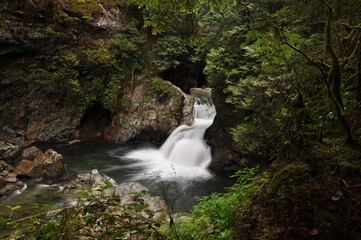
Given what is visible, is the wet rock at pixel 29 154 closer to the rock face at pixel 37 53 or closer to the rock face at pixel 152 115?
the rock face at pixel 37 53

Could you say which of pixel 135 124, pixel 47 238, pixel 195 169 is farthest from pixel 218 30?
pixel 47 238

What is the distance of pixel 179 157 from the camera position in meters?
10.6

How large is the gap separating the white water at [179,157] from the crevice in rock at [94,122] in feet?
15.9

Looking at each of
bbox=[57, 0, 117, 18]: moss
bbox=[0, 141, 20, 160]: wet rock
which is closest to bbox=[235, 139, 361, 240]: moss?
bbox=[0, 141, 20, 160]: wet rock

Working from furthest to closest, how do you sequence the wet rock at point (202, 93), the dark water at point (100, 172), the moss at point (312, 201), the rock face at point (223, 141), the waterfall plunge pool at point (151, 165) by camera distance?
the wet rock at point (202, 93) → the rock face at point (223, 141) → the waterfall plunge pool at point (151, 165) → the dark water at point (100, 172) → the moss at point (312, 201)

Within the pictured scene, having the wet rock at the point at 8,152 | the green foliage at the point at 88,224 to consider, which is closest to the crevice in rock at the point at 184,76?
the wet rock at the point at 8,152

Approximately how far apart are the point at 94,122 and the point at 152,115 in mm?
5317

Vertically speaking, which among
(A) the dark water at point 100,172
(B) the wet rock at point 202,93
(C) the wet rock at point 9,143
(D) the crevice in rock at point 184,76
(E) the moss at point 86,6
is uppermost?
(E) the moss at point 86,6

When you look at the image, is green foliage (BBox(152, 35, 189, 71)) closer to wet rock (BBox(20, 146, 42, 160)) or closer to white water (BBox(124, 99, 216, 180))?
white water (BBox(124, 99, 216, 180))

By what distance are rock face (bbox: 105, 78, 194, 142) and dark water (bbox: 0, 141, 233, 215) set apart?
89 centimetres

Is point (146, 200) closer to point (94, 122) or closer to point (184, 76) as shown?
point (94, 122)

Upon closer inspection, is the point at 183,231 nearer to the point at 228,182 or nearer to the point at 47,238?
the point at 47,238

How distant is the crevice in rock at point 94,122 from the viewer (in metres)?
14.8

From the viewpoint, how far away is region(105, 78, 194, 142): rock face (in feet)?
43.7
